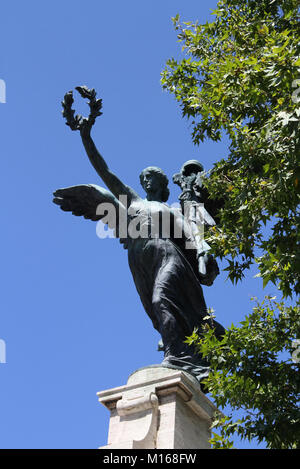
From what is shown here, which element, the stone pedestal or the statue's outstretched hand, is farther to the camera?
the statue's outstretched hand

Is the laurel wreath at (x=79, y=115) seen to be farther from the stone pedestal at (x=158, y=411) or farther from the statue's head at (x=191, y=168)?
the stone pedestal at (x=158, y=411)

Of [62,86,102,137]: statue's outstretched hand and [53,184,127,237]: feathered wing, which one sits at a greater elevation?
[62,86,102,137]: statue's outstretched hand

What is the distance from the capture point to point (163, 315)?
10172 millimetres

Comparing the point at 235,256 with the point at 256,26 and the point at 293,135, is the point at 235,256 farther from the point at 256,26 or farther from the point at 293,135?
the point at 256,26

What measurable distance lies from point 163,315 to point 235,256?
1.22 meters

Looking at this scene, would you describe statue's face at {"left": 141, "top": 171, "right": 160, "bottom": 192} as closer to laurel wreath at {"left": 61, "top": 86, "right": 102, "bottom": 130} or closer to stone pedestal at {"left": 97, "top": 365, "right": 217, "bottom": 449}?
laurel wreath at {"left": 61, "top": 86, "right": 102, "bottom": 130}

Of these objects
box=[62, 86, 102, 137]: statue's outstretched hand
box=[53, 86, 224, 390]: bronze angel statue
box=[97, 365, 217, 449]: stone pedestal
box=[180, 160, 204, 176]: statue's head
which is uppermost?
box=[62, 86, 102, 137]: statue's outstretched hand

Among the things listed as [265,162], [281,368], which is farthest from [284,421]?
[265,162]

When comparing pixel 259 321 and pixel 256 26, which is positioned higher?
pixel 256 26

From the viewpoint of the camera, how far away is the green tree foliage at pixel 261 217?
848 cm

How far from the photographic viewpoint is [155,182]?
11602 mm

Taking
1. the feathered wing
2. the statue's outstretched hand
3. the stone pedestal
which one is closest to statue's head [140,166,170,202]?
the feathered wing

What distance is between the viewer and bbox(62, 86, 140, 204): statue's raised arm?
11.6m

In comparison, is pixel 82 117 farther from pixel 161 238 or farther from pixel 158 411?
pixel 158 411
